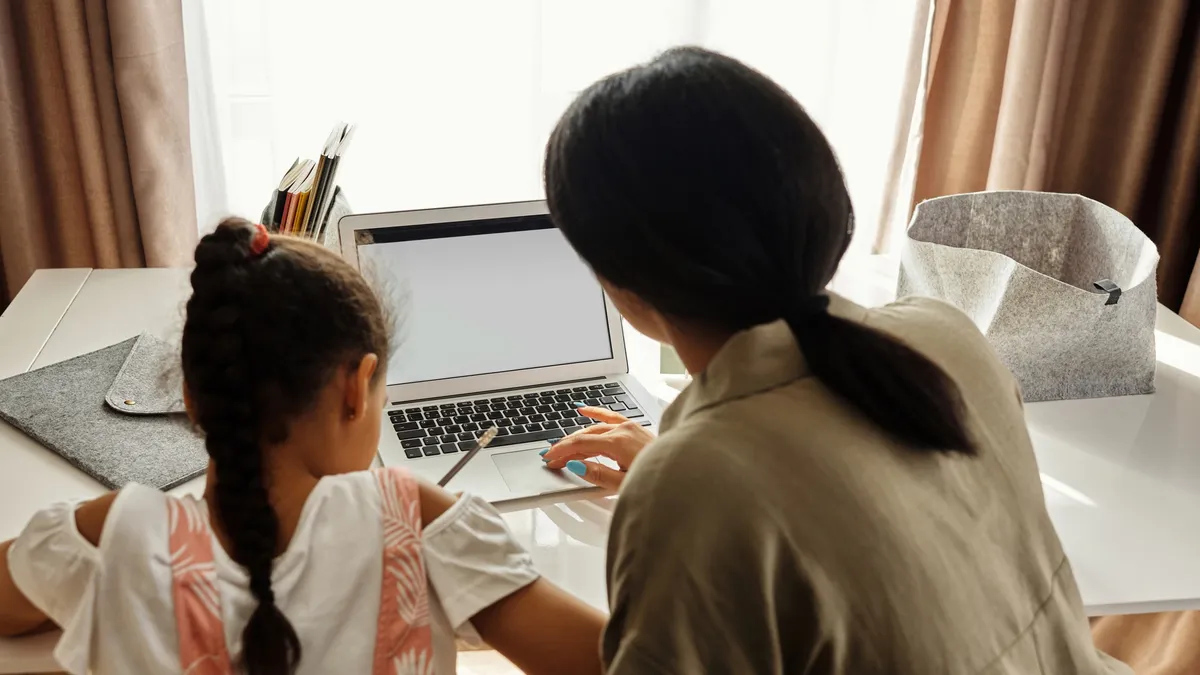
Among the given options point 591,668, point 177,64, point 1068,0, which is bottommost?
point 591,668

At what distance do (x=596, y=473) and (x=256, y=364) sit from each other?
423mm

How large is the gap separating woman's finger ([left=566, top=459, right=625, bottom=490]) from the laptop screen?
0.79ft

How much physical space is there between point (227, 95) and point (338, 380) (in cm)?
119

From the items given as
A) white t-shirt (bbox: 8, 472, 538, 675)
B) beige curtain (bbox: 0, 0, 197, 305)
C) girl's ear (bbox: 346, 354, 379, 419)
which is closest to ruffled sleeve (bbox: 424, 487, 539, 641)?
white t-shirt (bbox: 8, 472, 538, 675)

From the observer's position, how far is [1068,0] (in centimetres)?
186

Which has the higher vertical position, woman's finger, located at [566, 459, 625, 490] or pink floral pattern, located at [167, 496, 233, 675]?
pink floral pattern, located at [167, 496, 233, 675]

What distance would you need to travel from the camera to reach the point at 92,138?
5.79ft

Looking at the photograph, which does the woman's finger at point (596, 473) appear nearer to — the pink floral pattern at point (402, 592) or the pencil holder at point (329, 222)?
the pink floral pattern at point (402, 592)

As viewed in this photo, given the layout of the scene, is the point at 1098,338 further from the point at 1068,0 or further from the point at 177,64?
the point at 177,64

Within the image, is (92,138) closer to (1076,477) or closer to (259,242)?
(259,242)

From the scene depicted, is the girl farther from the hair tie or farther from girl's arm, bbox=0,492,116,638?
the hair tie

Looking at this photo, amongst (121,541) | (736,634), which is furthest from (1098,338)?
(121,541)

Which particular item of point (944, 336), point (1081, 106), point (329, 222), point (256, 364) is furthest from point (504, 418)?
point (1081, 106)

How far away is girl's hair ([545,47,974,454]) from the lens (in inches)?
27.4
